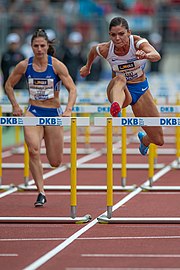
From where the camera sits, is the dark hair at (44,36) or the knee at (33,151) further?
the dark hair at (44,36)

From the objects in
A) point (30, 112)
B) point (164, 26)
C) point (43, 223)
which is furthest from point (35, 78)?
point (164, 26)

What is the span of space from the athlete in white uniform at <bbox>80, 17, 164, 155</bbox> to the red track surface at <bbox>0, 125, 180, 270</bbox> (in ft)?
3.66

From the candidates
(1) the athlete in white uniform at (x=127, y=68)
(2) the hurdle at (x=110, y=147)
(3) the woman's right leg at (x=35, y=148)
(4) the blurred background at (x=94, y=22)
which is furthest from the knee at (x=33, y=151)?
(4) the blurred background at (x=94, y=22)

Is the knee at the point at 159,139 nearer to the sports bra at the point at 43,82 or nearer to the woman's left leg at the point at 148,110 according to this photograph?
the woman's left leg at the point at 148,110

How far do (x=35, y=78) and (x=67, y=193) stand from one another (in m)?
2.13

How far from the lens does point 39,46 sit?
12.7m

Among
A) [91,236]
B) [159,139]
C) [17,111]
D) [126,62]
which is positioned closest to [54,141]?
[17,111]

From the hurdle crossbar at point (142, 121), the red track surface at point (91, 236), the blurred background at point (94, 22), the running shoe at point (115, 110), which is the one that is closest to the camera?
the red track surface at point (91, 236)

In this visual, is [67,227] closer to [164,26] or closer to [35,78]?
[35,78]

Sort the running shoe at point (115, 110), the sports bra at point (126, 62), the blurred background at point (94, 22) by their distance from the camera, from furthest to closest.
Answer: the blurred background at point (94, 22) < the sports bra at point (126, 62) < the running shoe at point (115, 110)

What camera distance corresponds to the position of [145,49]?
456 inches

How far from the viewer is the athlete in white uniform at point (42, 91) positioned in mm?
12656

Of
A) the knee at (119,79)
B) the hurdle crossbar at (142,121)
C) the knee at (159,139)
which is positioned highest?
the knee at (119,79)

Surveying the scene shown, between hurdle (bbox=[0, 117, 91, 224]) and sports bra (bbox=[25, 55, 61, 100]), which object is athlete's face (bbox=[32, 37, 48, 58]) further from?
hurdle (bbox=[0, 117, 91, 224])
